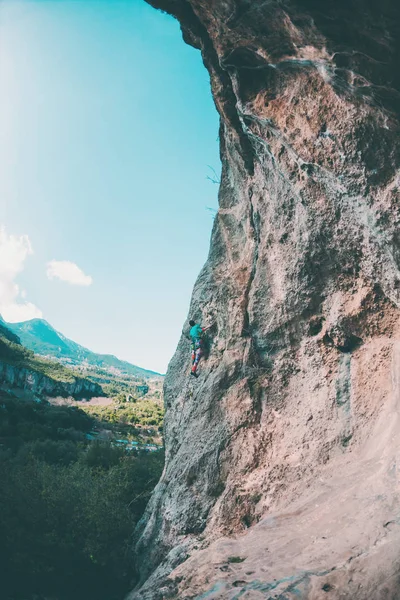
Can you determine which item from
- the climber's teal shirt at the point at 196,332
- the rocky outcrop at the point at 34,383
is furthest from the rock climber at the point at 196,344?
the rocky outcrop at the point at 34,383

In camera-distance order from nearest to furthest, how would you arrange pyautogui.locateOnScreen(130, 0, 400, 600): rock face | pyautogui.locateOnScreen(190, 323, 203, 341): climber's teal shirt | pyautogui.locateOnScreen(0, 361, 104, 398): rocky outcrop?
pyautogui.locateOnScreen(130, 0, 400, 600): rock face
pyautogui.locateOnScreen(190, 323, 203, 341): climber's teal shirt
pyautogui.locateOnScreen(0, 361, 104, 398): rocky outcrop

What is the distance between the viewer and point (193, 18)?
11945mm

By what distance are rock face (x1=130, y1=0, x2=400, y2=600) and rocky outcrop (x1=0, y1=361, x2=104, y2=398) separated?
203 feet

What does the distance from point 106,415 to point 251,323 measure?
65459 millimetres

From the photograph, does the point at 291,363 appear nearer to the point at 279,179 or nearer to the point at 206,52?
the point at 279,179

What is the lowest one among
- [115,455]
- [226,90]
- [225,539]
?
[115,455]

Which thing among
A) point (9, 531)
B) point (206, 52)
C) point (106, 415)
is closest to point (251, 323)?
point (206, 52)

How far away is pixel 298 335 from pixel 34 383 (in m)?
73.6

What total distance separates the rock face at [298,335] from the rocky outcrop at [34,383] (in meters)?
62.0

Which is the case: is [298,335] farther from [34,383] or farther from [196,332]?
[34,383]

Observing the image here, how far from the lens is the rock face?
22.2ft

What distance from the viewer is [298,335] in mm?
10836

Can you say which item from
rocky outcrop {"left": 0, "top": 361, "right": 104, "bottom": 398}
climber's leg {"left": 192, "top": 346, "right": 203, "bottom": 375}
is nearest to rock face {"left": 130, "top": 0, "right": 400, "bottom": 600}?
climber's leg {"left": 192, "top": 346, "right": 203, "bottom": 375}

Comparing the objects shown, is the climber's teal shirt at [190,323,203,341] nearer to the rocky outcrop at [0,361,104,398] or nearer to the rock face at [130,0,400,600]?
the rock face at [130,0,400,600]
